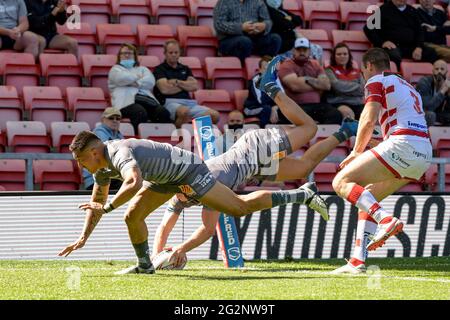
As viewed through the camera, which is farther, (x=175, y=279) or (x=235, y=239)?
(x=235, y=239)

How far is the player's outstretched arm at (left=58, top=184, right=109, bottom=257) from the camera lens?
10.4 metres

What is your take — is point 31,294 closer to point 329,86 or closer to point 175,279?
point 175,279

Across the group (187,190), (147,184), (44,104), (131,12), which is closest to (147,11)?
(131,12)

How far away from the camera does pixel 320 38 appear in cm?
1880

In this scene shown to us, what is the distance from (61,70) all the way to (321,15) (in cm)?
498

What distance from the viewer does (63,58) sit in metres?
16.7

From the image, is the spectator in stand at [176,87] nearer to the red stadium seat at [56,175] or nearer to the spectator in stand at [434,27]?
the red stadium seat at [56,175]

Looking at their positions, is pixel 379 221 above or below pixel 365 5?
below

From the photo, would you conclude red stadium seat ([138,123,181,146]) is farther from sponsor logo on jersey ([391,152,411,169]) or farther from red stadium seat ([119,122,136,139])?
sponsor logo on jersey ([391,152,411,169])

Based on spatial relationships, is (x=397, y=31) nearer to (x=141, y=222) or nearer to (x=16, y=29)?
(x=16, y=29)

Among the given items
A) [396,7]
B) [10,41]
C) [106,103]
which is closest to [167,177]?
[106,103]

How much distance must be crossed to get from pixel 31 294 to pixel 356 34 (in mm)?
11200

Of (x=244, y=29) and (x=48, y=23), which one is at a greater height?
(x=48, y=23)

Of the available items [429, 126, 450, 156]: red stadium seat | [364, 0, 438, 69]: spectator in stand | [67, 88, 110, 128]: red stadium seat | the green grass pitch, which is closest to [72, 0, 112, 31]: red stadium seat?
[67, 88, 110, 128]: red stadium seat
